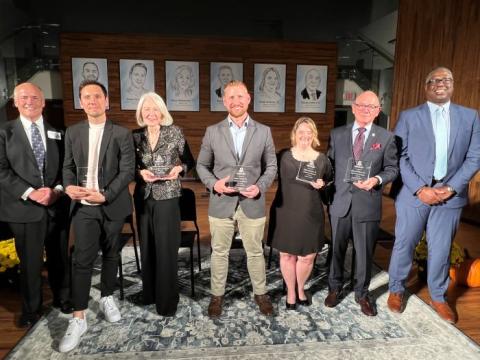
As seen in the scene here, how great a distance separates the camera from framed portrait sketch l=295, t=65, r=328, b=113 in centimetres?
827

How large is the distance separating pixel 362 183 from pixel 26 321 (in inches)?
→ 98.6

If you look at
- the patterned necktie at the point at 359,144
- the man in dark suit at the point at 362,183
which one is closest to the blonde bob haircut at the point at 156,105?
the man in dark suit at the point at 362,183

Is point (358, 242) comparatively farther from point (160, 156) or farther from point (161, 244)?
point (160, 156)

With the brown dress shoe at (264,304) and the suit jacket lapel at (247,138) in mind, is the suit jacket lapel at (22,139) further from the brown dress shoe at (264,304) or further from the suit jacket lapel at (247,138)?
the brown dress shoe at (264,304)

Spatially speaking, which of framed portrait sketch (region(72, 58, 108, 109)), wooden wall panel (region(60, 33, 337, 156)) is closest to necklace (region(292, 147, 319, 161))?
wooden wall panel (region(60, 33, 337, 156))

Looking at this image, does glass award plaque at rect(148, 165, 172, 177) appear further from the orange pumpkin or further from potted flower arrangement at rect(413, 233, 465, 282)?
the orange pumpkin

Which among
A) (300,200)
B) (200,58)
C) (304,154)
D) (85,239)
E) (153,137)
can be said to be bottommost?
(85,239)

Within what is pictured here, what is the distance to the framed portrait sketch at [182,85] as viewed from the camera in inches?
309

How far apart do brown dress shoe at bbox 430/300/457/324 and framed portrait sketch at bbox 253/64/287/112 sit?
6.14 metres

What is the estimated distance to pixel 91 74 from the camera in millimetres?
7637

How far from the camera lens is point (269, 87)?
8.19 metres

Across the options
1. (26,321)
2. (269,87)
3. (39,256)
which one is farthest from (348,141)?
(269,87)

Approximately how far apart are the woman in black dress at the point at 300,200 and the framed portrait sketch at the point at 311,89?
6.02 m

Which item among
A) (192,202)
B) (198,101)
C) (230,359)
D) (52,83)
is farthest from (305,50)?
(230,359)
